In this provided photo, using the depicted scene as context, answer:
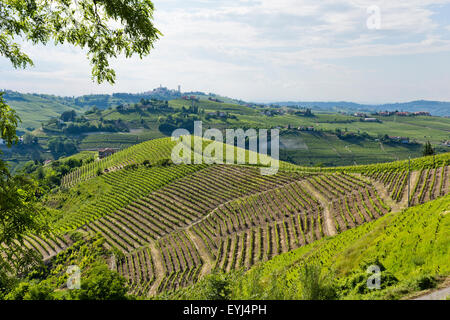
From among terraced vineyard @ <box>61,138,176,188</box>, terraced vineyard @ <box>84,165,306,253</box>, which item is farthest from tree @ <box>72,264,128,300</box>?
terraced vineyard @ <box>61,138,176,188</box>

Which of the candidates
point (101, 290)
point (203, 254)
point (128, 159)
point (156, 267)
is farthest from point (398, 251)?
point (128, 159)

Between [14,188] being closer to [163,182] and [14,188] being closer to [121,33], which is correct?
[121,33]

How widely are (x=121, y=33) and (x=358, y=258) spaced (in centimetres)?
1805

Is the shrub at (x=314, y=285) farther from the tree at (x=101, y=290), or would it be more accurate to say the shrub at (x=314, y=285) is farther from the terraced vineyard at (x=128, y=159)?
the terraced vineyard at (x=128, y=159)

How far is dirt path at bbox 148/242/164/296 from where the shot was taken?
29528mm

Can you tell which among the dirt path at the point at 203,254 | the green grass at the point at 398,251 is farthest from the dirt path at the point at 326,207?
the dirt path at the point at 203,254

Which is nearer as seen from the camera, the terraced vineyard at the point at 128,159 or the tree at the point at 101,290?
the tree at the point at 101,290

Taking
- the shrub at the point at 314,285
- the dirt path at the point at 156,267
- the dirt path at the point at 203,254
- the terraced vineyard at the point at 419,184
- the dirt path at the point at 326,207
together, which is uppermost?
the shrub at the point at 314,285

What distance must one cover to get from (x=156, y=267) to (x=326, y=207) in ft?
71.2

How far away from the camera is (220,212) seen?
45.2 m

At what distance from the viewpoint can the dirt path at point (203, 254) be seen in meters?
30.9

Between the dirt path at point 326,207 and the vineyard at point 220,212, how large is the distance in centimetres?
12

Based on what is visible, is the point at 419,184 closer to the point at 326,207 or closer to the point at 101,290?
the point at 326,207

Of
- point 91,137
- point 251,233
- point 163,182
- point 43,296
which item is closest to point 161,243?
point 251,233
